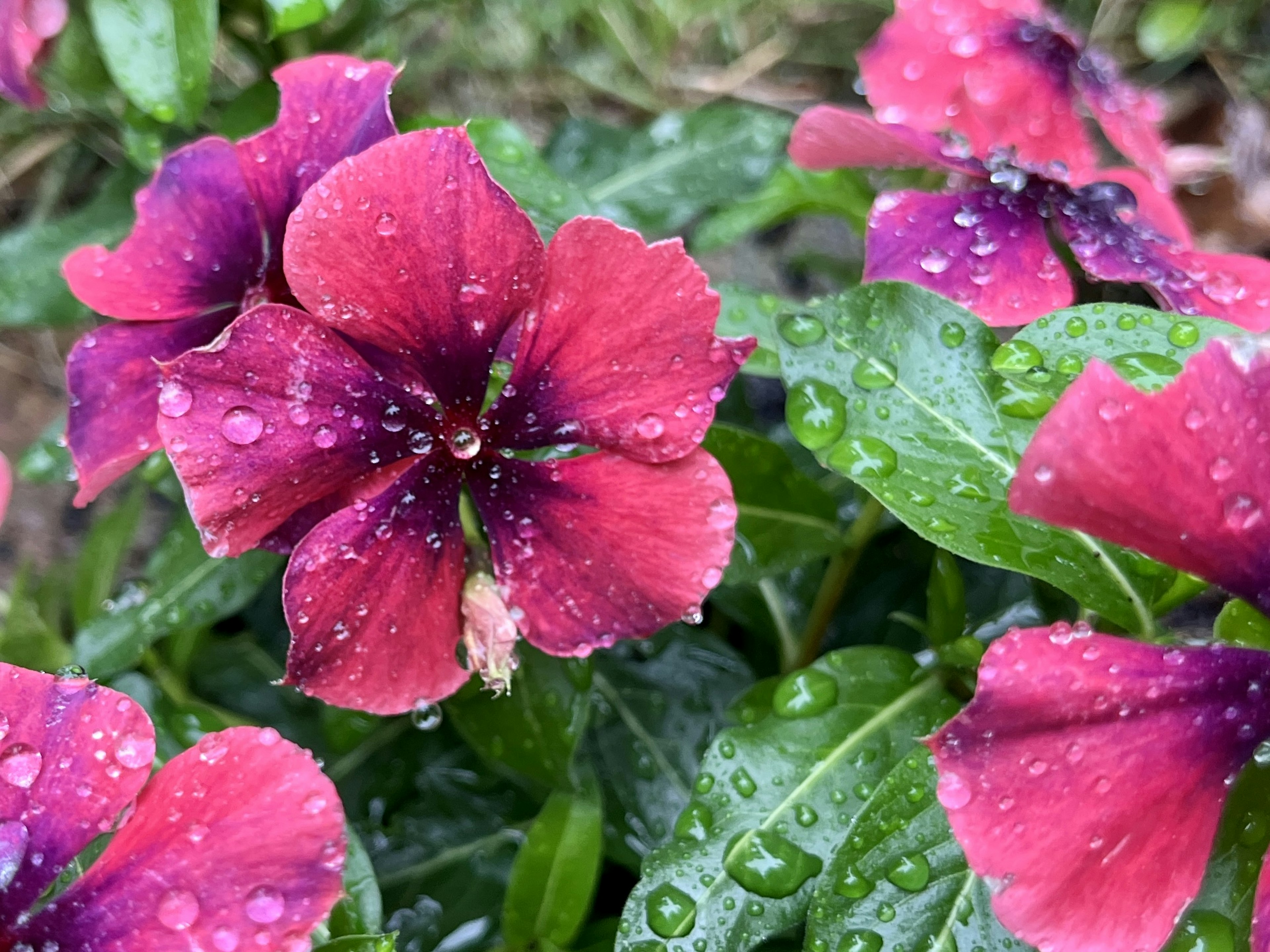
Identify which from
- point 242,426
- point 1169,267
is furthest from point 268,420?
point 1169,267

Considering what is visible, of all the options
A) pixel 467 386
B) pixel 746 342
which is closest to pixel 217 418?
pixel 467 386

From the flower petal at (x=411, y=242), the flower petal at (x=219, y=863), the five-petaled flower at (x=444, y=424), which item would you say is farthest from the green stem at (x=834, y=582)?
the flower petal at (x=219, y=863)

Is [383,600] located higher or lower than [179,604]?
higher

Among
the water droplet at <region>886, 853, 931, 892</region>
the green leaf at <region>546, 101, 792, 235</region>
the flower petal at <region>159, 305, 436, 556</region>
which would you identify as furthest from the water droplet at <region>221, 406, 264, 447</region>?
the green leaf at <region>546, 101, 792, 235</region>

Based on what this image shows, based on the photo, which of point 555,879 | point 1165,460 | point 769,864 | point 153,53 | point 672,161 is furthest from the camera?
point 672,161

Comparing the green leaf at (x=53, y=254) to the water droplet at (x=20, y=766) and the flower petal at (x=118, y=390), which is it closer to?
the flower petal at (x=118, y=390)

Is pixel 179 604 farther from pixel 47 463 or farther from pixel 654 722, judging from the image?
pixel 654 722

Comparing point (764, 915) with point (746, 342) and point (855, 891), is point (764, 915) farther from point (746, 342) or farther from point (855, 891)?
point (746, 342)
